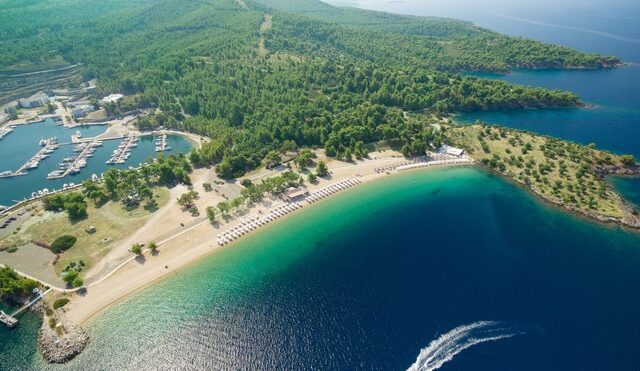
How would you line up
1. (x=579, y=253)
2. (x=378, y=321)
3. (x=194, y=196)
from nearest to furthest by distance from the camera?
(x=378, y=321) < (x=579, y=253) < (x=194, y=196)

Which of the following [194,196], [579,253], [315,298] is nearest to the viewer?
[315,298]

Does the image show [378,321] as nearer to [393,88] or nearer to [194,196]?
[194,196]

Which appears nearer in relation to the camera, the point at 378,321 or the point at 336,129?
the point at 378,321

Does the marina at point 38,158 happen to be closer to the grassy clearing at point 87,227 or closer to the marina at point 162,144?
the marina at point 162,144

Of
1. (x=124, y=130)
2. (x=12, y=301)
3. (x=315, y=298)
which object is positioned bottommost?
(x=124, y=130)

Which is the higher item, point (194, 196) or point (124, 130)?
point (194, 196)

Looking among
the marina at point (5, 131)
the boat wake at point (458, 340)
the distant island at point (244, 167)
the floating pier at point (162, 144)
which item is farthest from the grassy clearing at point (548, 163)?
the marina at point (5, 131)

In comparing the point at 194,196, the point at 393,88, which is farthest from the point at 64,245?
the point at 393,88
